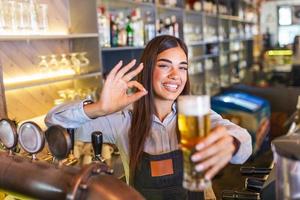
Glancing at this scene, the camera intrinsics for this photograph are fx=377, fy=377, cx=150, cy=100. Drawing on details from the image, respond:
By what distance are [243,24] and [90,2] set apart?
5846mm

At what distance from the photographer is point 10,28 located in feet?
8.02

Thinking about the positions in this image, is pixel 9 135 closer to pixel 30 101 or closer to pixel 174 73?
pixel 174 73

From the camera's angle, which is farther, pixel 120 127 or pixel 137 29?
pixel 137 29

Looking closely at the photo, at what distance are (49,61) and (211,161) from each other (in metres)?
2.23

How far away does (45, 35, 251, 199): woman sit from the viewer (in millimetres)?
1358

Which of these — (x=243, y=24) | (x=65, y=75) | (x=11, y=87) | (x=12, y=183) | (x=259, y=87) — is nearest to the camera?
(x=12, y=183)

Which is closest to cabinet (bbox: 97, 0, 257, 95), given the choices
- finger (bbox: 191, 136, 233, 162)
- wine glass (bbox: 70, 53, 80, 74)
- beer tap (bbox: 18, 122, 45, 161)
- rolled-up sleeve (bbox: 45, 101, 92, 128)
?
wine glass (bbox: 70, 53, 80, 74)

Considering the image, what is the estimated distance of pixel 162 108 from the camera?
5.70 feet

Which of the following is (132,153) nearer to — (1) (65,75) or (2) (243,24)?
(1) (65,75)

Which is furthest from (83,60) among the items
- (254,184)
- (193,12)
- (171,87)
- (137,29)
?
(193,12)

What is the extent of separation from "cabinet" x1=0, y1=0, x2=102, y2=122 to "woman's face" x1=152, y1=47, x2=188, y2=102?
1128 millimetres

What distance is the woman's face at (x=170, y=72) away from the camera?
1.58 metres

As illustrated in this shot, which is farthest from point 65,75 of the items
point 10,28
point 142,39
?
point 142,39

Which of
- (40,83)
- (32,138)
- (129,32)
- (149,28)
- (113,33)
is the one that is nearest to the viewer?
(32,138)
